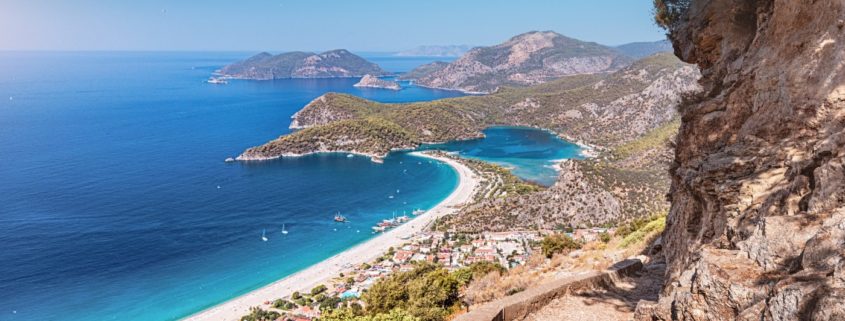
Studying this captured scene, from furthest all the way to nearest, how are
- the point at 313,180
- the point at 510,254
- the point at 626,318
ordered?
the point at 313,180, the point at 510,254, the point at 626,318

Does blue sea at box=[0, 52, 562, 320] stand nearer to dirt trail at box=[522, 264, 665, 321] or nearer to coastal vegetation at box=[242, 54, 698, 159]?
coastal vegetation at box=[242, 54, 698, 159]

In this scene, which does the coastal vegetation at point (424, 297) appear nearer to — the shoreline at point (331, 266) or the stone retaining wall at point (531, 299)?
the stone retaining wall at point (531, 299)

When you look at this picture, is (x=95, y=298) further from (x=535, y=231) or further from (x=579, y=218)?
(x=579, y=218)

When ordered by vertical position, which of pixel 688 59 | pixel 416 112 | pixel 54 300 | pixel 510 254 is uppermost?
pixel 688 59

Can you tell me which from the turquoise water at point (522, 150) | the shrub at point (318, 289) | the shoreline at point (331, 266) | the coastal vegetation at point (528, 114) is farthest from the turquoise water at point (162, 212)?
the turquoise water at point (522, 150)

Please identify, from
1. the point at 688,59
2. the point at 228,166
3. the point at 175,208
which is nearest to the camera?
the point at 688,59

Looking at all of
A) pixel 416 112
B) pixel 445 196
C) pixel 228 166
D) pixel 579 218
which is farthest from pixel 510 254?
pixel 416 112
